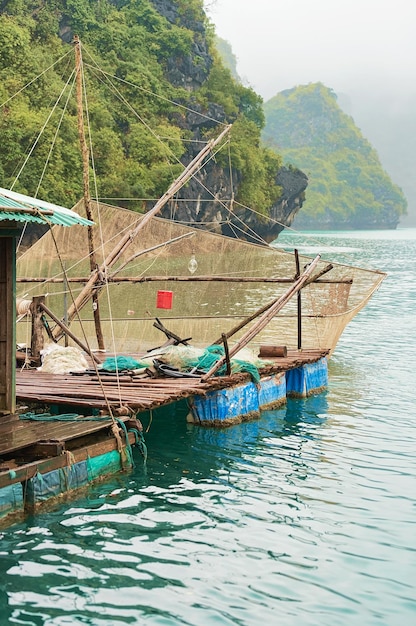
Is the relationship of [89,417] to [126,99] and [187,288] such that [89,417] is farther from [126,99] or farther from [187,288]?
[126,99]

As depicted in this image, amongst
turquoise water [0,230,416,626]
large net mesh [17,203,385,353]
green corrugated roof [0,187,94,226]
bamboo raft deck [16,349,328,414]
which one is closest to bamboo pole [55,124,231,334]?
large net mesh [17,203,385,353]

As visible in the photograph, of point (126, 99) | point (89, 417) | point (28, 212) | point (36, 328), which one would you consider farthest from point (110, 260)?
point (126, 99)

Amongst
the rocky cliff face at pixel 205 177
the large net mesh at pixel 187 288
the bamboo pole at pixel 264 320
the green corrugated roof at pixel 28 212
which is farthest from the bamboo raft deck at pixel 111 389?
the rocky cliff face at pixel 205 177

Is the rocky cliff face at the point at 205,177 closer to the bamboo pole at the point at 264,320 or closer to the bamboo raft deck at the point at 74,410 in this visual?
the bamboo pole at the point at 264,320

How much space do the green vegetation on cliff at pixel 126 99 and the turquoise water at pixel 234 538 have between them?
31512 mm

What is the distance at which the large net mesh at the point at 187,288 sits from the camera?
67.4 ft

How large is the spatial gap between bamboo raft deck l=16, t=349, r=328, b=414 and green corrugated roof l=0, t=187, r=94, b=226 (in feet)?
7.47

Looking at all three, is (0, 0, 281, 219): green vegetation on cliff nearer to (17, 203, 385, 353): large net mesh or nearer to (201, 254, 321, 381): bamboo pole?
(17, 203, 385, 353): large net mesh

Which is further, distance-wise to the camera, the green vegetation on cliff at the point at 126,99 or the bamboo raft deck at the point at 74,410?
the green vegetation on cliff at the point at 126,99

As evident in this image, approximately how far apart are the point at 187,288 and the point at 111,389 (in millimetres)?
9998

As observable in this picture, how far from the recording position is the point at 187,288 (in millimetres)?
22844

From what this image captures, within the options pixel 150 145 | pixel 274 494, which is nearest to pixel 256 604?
pixel 274 494

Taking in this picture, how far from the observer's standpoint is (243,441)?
13.8 metres

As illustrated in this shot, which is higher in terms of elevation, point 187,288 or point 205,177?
point 205,177
